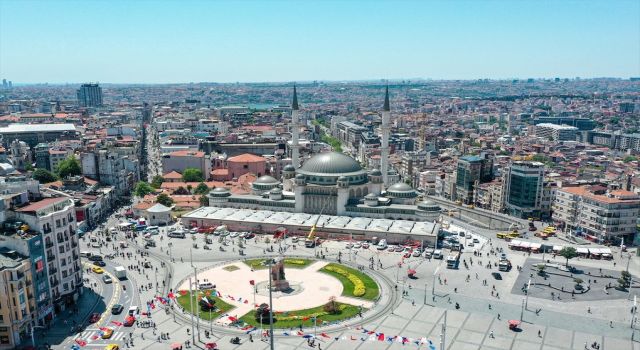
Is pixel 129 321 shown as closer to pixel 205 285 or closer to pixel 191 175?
pixel 205 285

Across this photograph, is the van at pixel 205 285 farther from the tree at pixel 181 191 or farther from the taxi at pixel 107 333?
the tree at pixel 181 191

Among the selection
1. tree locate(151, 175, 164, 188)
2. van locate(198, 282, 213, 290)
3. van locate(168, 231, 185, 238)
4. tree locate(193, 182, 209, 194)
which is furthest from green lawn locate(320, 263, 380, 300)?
tree locate(151, 175, 164, 188)

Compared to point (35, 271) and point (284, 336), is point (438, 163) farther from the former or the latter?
point (35, 271)

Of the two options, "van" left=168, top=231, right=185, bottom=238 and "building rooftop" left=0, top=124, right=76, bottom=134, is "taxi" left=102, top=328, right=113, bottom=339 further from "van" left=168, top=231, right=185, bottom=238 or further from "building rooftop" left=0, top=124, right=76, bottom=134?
"building rooftop" left=0, top=124, right=76, bottom=134

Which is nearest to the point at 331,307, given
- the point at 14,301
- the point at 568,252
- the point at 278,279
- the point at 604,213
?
the point at 278,279

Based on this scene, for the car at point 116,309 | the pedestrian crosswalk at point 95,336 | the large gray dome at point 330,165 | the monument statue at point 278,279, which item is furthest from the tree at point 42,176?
the monument statue at point 278,279

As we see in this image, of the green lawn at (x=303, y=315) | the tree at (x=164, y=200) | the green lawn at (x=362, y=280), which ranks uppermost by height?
the tree at (x=164, y=200)

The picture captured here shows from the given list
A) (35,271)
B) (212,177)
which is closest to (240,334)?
(35,271)
